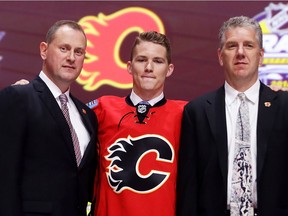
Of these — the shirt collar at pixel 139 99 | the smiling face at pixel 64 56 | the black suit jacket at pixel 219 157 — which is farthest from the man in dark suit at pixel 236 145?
the smiling face at pixel 64 56

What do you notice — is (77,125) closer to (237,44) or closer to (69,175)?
(69,175)

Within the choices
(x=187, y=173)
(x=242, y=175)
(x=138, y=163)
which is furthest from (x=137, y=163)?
(x=242, y=175)

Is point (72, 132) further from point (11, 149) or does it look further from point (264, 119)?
point (264, 119)

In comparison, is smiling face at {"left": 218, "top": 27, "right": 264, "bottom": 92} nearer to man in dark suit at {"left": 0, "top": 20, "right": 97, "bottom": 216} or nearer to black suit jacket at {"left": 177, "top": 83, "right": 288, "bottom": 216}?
black suit jacket at {"left": 177, "top": 83, "right": 288, "bottom": 216}

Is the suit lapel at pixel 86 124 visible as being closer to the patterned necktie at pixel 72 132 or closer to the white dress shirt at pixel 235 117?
the patterned necktie at pixel 72 132

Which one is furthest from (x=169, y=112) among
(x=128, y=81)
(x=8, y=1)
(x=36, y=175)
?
(x=8, y=1)

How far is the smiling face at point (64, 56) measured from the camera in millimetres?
2252

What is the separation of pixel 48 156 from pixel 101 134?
0.39 metres

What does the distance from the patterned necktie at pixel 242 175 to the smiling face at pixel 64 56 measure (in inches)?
30.0

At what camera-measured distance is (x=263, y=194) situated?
204cm

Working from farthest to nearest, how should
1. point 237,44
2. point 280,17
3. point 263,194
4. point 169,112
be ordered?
point 280,17, point 169,112, point 237,44, point 263,194

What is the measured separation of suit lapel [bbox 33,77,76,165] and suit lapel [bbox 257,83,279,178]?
77cm

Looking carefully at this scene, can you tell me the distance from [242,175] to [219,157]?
0.12 meters

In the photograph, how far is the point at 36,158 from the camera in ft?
6.74
